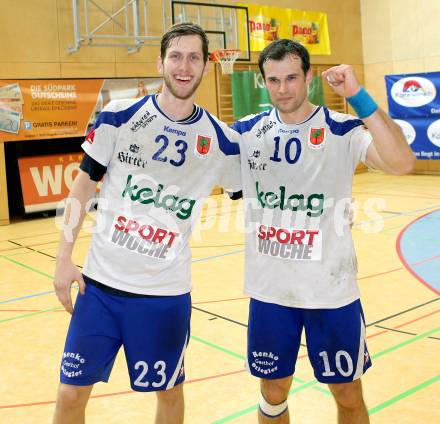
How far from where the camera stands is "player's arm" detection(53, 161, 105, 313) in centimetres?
254

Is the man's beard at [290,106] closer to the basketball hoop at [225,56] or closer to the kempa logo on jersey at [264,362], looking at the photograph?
the kempa logo on jersey at [264,362]

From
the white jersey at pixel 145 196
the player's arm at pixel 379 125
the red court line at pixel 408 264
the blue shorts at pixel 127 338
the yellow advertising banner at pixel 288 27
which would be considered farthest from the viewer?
the yellow advertising banner at pixel 288 27

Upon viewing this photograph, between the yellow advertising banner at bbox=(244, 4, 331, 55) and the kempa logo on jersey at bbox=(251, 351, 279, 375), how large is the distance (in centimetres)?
1269

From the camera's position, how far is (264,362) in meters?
2.72

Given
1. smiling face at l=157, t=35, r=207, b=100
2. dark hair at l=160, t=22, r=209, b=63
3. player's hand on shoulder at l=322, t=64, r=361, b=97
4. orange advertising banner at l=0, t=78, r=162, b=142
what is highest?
orange advertising banner at l=0, t=78, r=162, b=142

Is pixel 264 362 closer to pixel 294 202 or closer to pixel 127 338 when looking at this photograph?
pixel 127 338

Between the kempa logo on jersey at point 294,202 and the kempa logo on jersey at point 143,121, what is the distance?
0.63 metres

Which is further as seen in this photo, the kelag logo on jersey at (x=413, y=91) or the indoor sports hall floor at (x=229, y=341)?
the kelag logo on jersey at (x=413, y=91)

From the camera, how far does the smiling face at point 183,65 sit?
2.63 meters

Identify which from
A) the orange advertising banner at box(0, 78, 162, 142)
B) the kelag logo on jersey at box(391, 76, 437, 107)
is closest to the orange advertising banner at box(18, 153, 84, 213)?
the orange advertising banner at box(0, 78, 162, 142)

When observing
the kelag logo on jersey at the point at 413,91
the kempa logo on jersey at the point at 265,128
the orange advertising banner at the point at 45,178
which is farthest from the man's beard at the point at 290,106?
the kelag logo on jersey at the point at 413,91

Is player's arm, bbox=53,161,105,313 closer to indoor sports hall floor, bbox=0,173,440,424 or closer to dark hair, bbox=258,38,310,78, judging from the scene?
dark hair, bbox=258,38,310,78

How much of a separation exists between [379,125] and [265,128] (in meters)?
0.64

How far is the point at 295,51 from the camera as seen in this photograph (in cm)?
265
